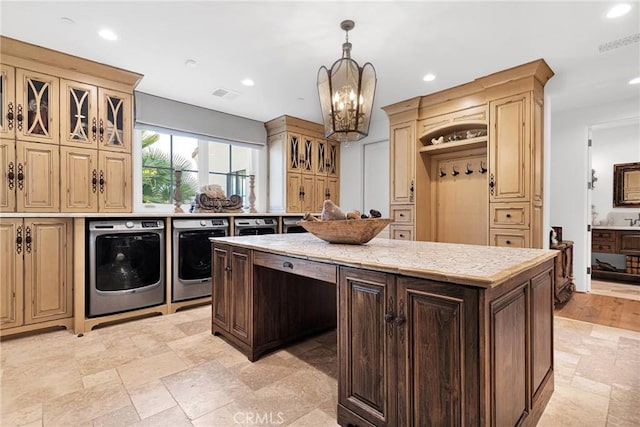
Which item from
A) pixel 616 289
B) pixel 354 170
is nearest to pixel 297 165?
pixel 354 170

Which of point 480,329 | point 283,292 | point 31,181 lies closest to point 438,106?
point 283,292

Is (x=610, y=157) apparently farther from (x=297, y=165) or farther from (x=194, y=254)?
(x=194, y=254)

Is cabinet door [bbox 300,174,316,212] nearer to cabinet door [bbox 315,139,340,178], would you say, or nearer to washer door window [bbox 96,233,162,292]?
cabinet door [bbox 315,139,340,178]

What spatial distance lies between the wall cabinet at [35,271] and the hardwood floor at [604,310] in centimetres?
484

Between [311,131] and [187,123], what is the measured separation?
186 centimetres

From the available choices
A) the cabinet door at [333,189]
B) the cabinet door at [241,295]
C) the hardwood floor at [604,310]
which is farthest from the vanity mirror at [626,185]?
the cabinet door at [241,295]

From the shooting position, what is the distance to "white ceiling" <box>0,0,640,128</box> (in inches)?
88.4

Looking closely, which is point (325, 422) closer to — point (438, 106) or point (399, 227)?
point (399, 227)

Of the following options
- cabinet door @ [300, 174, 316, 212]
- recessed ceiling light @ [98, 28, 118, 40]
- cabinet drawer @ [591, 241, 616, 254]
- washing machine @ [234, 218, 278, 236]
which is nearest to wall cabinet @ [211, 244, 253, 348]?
washing machine @ [234, 218, 278, 236]

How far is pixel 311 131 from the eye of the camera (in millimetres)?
5059

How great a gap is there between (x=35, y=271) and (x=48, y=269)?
0.28 ft

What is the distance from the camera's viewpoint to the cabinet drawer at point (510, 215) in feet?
10.4

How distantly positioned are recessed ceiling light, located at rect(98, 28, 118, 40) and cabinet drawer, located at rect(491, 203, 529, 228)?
3920 millimetres

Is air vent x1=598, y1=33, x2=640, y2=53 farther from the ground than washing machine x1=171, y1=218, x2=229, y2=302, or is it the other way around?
air vent x1=598, y1=33, x2=640, y2=53
